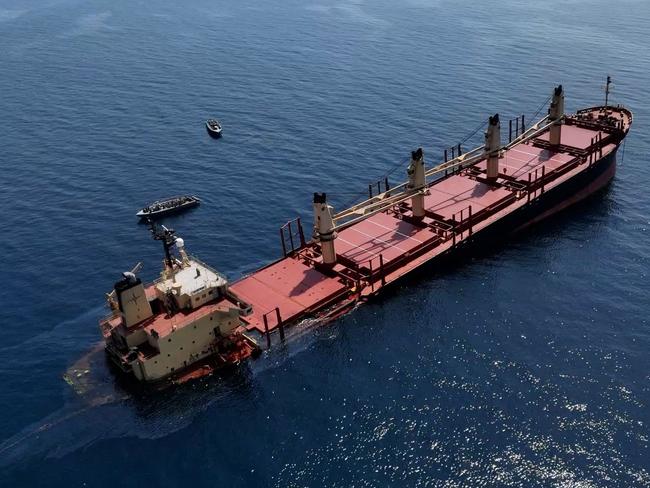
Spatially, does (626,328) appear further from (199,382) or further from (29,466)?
(29,466)

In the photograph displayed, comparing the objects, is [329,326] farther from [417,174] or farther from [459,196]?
[459,196]

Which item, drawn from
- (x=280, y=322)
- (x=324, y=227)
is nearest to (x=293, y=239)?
(x=324, y=227)

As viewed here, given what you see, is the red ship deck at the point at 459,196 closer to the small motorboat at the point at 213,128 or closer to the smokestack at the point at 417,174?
the smokestack at the point at 417,174

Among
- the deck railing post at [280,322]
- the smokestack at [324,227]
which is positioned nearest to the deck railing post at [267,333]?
the deck railing post at [280,322]

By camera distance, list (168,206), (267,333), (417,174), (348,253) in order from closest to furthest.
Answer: (267,333)
(348,253)
(417,174)
(168,206)

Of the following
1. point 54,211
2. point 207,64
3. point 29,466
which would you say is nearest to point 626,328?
Answer: point 29,466

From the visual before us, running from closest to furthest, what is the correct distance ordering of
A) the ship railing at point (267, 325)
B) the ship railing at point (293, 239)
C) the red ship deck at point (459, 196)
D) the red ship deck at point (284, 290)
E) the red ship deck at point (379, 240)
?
the ship railing at point (267, 325) < the red ship deck at point (284, 290) < the red ship deck at point (379, 240) < the ship railing at point (293, 239) < the red ship deck at point (459, 196)
